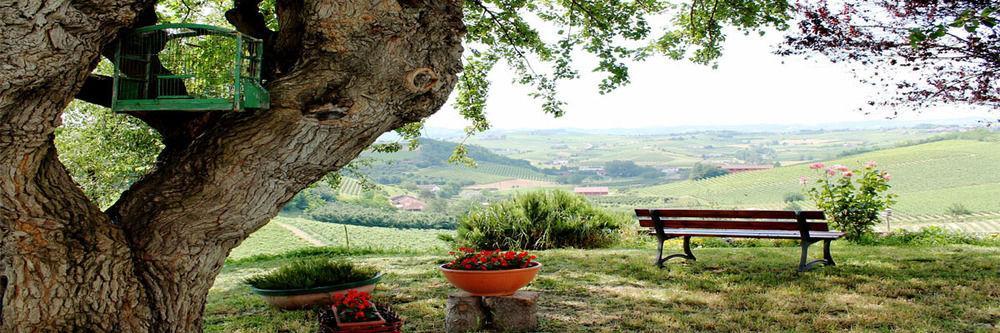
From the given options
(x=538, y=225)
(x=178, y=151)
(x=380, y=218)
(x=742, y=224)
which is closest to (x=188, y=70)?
(x=178, y=151)

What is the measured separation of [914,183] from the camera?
1607 inches

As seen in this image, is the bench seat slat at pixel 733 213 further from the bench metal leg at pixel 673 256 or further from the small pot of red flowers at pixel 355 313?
the small pot of red flowers at pixel 355 313

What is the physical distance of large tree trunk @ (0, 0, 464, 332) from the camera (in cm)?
333

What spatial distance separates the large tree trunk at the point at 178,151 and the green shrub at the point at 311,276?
2.14 m

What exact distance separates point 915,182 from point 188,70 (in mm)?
44534

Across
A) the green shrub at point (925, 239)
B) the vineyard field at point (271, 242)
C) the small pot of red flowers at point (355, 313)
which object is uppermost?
the small pot of red flowers at point (355, 313)

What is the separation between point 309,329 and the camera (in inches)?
217

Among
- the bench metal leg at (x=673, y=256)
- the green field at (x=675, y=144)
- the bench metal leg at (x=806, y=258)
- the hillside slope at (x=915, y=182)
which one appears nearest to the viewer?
the bench metal leg at (x=806, y=258)

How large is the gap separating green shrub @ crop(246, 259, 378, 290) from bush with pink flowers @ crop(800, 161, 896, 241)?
26.1 ft

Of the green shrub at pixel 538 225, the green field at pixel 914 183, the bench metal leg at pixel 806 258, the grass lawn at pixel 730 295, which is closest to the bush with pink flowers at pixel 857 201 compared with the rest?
the grass lawn at pixel 730 295

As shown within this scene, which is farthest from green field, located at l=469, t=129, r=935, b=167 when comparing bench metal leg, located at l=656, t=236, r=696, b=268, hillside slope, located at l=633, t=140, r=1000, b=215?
bench metal leg, located at l=656, t=236, r=696, b=268

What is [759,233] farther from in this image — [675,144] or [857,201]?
[675,144]

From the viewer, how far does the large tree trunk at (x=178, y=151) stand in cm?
333

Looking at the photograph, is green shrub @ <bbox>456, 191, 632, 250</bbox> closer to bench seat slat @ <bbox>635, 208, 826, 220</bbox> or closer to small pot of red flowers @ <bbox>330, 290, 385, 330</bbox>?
bench seat slat @ <bbox>635, 208, 826, 220</bbox>
